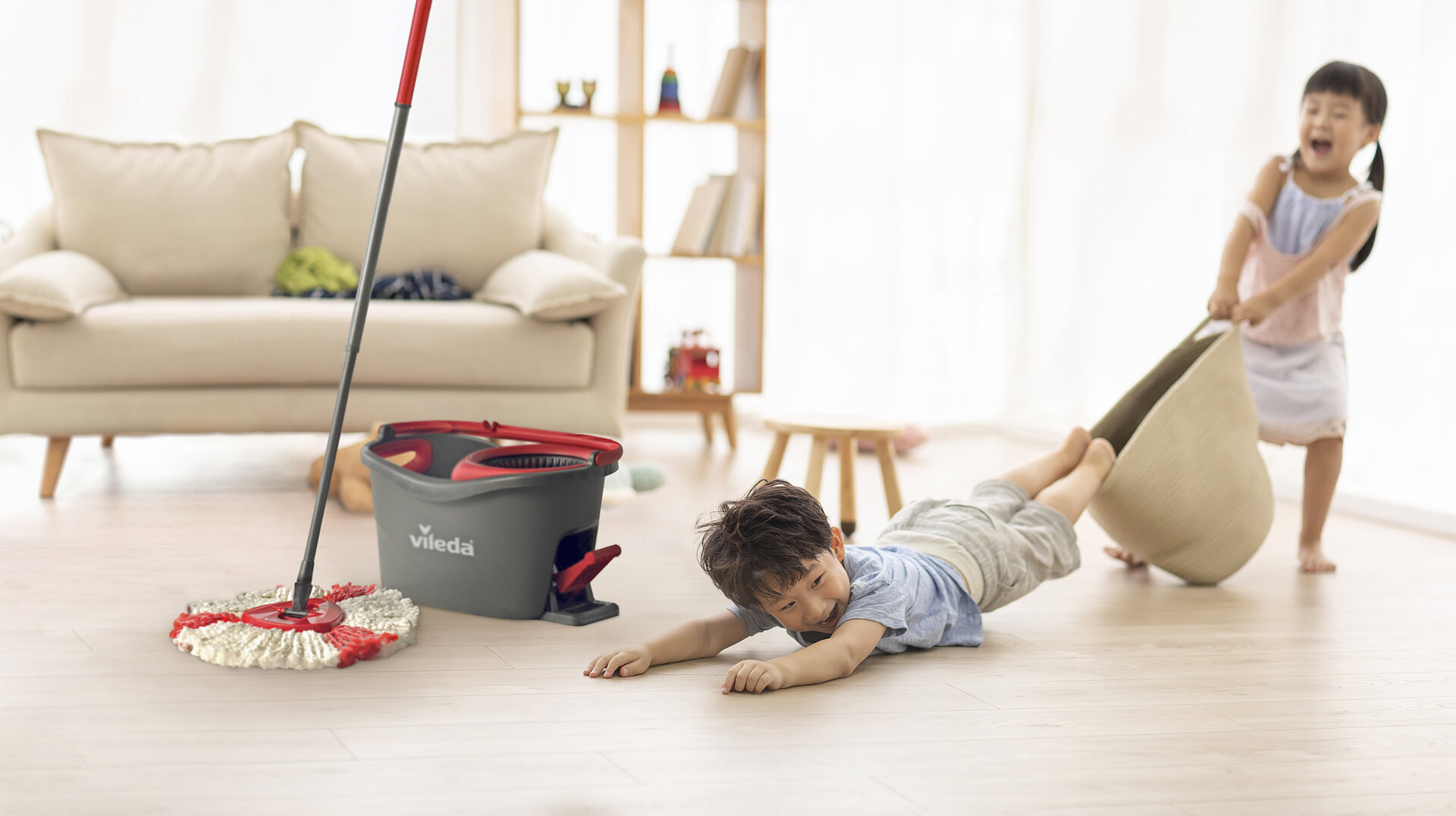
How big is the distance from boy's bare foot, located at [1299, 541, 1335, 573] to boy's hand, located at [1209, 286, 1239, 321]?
462 millimetres

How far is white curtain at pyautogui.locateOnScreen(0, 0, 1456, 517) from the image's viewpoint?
12.3 ft

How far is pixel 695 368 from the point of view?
3.77 meters

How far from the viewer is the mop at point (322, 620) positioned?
58.3 inches

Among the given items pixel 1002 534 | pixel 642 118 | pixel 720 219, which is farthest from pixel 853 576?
pixel 642 118

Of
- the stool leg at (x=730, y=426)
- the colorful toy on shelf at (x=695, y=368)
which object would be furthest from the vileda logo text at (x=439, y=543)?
the colorful toy on shelf at (x=695, y=368)

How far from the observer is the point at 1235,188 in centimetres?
324

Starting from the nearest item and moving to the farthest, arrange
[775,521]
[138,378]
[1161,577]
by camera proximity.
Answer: [775,521] < [1161,577] < [138,378]

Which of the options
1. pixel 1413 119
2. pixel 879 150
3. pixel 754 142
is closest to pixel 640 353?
pixel 754 142

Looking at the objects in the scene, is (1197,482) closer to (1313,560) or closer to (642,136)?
(1313,560)

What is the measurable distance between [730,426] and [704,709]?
7.53 feet

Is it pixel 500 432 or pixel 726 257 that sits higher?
pixel 726 257

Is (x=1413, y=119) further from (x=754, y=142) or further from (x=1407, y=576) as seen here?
(x=754, y=142)

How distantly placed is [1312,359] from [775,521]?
53.4 inches

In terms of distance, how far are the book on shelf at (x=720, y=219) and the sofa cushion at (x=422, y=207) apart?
62cm
